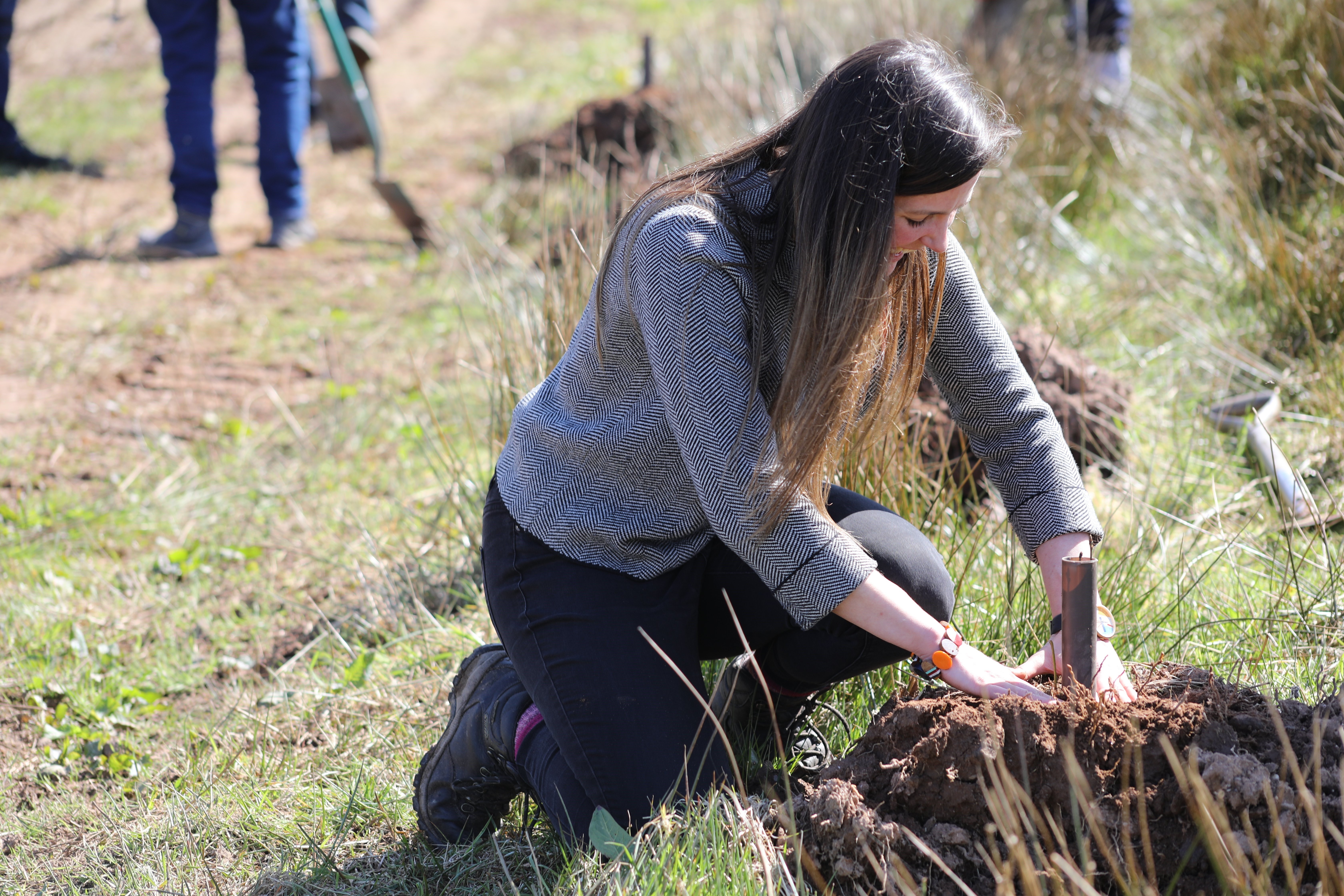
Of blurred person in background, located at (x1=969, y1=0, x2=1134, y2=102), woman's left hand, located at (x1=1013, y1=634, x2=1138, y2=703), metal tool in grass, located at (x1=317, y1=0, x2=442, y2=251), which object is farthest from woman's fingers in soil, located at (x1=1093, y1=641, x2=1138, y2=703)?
metal tool in grass, located at (x1=317, y1=0, x2=442, y2=251)

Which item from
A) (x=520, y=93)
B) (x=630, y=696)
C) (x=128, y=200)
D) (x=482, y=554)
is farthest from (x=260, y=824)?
(x=520, y=93)

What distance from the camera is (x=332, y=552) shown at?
2768 millimetres

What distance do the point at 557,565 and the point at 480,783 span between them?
15.1 inches

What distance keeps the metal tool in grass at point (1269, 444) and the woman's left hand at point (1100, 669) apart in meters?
0.47

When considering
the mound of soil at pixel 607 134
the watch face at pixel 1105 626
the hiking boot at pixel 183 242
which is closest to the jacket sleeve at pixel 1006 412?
the watch face at pixel 1105 626

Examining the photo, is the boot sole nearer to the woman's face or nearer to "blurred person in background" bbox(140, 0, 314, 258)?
the woman's face

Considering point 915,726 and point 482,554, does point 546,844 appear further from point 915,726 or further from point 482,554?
point 915,726

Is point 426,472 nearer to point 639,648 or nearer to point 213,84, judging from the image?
point 639,648

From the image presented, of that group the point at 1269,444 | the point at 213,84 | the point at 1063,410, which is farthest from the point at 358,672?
the point at 213,84

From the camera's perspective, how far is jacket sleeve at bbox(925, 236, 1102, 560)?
1679 mm

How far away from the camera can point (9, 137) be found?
573 centimetres

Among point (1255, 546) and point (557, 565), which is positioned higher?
point (557, 565)

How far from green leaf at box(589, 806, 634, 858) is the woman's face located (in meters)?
0.84

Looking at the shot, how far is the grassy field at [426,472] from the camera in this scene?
180 centimetres
